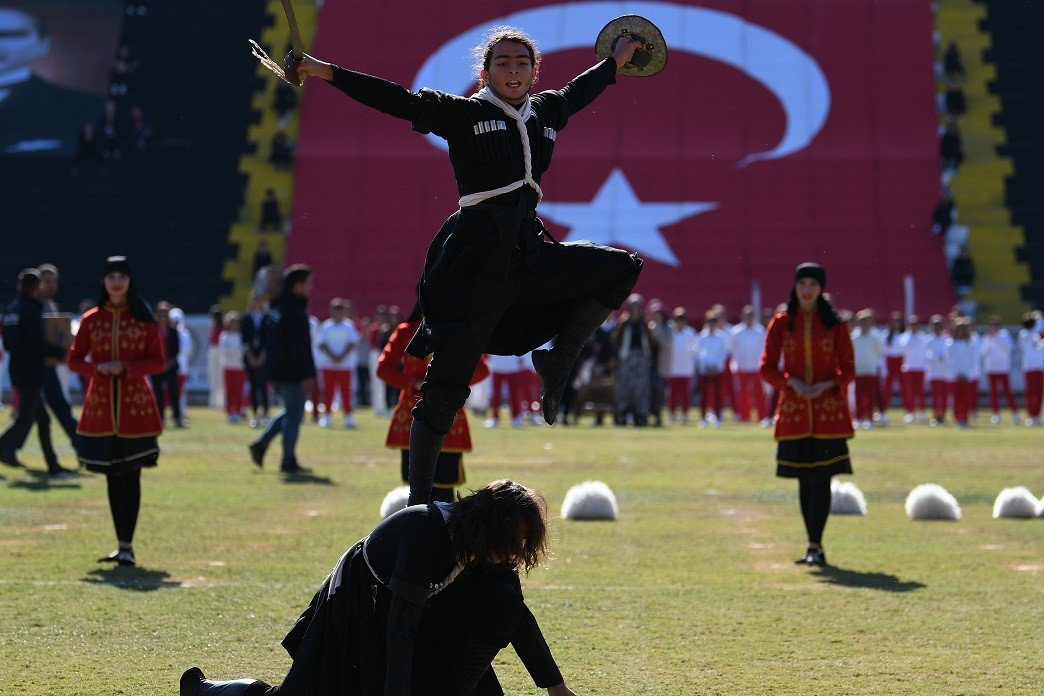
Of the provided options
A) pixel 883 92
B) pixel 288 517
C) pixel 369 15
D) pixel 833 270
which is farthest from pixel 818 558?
pixel 369 15

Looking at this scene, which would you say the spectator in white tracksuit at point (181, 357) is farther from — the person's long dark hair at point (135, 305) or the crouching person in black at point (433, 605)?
the crouching person in black at point (433, 605)

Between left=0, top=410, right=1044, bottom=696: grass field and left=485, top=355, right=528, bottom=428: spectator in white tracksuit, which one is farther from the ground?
left=485, top=355, right=528, bottom=428: spectator in white tracksuit

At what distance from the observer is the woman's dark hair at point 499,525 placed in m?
4.92

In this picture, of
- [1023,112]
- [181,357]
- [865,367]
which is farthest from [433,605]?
[1023,112]

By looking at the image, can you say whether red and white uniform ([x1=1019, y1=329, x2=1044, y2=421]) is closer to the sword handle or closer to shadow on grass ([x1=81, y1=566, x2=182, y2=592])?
shadow on grass ([x1=81, y1=566, x2=182, y2=592])

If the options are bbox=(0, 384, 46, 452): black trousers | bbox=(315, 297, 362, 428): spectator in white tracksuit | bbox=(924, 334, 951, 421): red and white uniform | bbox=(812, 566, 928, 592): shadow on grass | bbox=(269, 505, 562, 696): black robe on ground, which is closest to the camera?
bbox=(269, 505, 562, 696): black robe on ground

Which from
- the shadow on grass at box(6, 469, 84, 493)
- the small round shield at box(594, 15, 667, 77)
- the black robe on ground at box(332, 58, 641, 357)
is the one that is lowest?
the shadow on grass at box(6, 469, 84, 493)

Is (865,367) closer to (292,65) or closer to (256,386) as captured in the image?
(256,386)

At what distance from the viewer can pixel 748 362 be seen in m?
27.5

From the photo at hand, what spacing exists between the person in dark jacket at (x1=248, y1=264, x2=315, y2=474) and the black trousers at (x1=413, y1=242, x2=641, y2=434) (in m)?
10.9

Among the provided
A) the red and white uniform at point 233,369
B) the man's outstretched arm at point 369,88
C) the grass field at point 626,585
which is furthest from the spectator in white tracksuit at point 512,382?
the man's outstretched arm at point 369,88

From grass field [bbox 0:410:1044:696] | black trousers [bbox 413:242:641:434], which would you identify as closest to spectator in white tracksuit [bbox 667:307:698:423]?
grass field [bbox 0:410:1044:696]

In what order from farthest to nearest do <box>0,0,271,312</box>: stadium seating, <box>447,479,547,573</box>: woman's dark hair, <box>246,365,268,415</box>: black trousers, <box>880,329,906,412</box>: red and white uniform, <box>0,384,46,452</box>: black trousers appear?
<box>0,0,271,312</box>: stadium seating < <box>880,329,906,412</box>: red and white uniform < <box>246,365,268,415</box>: black trousers < <box>0,384,46,452</box>: black trousers < <box>447,479,547,573</box>: woman's dark hair

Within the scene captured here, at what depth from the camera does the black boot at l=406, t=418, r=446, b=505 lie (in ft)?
19.1
